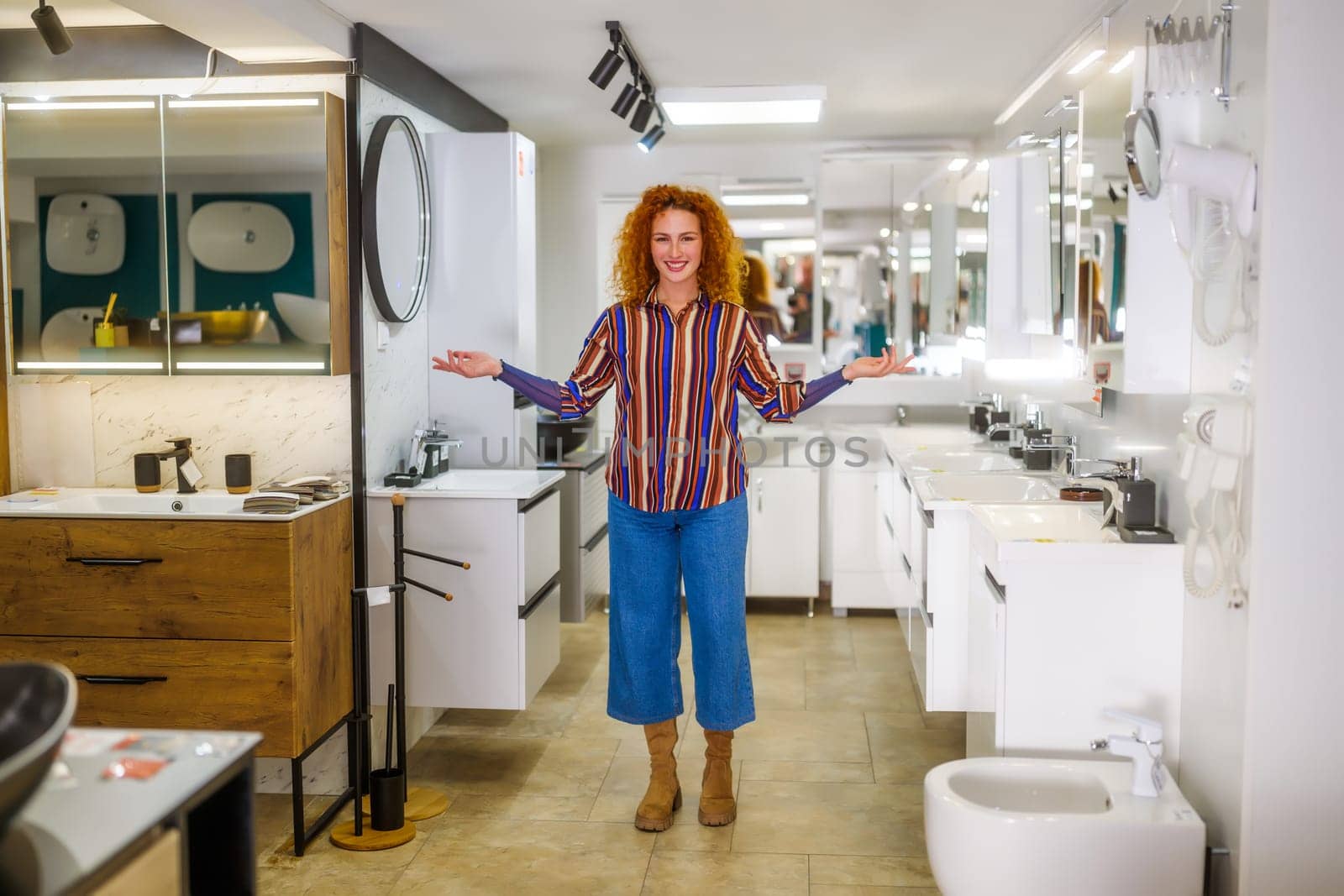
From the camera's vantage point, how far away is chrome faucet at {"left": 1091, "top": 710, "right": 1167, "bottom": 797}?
99.3 inches

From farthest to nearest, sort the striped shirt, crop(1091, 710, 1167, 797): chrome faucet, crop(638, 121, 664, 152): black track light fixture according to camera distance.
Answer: crop(638, 121, 664, 152): black track light fixture
the striped shirt
crop(1091, 710, 1167, 797): chrome faucet

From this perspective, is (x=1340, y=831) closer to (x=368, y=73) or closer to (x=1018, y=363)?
(x=1018, y=363)

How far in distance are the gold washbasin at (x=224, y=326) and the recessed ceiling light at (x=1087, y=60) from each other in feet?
8.16

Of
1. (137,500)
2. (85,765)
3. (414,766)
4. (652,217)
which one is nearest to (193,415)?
(137,500)

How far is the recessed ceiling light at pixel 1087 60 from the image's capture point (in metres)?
3.31

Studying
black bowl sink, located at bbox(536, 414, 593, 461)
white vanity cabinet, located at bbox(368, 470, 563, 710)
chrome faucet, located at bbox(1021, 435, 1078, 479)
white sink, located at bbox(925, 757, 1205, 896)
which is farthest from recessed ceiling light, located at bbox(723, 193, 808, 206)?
white sink, located at bbox(925, 757, 1205, 896)

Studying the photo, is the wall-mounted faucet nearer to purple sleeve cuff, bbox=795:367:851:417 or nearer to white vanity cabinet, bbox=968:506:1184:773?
purple sleeve cuff, bbox=795:367:851:417

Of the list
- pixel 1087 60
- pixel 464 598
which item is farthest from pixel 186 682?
pixel 1087 60

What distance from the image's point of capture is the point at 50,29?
291 centimetres

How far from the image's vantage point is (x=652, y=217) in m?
3.32

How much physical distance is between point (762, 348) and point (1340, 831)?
5.73 feet

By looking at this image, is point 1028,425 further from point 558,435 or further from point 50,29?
point 50,29

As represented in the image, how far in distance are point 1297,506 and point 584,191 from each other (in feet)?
14.5

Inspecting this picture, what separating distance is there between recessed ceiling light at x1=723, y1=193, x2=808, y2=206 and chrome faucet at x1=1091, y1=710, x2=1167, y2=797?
3.90 m
